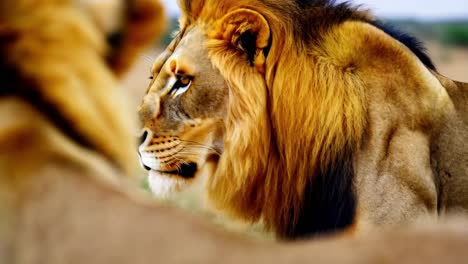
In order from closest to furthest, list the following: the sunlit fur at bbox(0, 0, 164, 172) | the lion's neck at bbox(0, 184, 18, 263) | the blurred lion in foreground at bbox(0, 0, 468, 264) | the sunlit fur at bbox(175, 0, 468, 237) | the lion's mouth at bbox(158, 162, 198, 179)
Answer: the blurred lion in foreground at bbox(0, 0, 468, 264) → the lion's neck at bbox(0, 184, 18, 263) → the sunlit fur at bbox(0, 0, 164, 172) → the sunlit fur at bbox(175, 0, 468, 237) → the lion's mouth at bbox(158, 162, 198, 179)

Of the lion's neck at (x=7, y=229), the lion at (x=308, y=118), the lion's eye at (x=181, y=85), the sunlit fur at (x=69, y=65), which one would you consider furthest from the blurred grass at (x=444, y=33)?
the lion's neck at (x=7, y=229)

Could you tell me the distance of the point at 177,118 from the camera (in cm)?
374

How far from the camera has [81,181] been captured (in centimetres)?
169

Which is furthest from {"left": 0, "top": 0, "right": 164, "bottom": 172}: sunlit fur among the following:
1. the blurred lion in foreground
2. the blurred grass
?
the blurred grass

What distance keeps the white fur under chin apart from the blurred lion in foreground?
72.4 inches

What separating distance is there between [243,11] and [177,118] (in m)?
0.53

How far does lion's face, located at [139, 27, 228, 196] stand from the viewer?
3.73 meters

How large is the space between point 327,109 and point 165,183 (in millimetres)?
789

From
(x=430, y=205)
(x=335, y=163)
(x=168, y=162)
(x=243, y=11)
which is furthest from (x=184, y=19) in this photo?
(x=430, y=205)

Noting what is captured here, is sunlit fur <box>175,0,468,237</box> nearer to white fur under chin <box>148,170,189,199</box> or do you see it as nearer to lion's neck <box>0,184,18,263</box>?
white fur under chin <box>148,170,189,199</box>

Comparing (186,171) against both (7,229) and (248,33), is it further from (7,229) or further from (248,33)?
(7,229)

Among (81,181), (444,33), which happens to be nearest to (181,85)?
(81,181)

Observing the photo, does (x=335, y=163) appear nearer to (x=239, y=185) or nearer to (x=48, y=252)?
(x=239, y=185)

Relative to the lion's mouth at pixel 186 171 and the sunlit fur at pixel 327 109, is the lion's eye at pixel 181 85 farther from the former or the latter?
the lion's mouth at pixel 186 171
